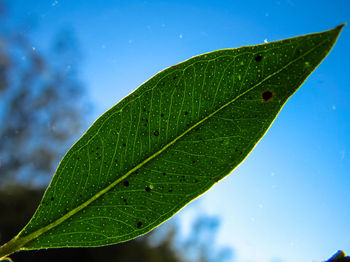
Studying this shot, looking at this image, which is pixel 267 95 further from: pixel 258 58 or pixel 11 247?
pixel 11 247

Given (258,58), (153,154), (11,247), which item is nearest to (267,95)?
(258,58)

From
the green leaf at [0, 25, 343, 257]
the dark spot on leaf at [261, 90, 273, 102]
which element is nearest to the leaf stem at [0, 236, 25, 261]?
the green leaf at [0, 25, 343, 257]

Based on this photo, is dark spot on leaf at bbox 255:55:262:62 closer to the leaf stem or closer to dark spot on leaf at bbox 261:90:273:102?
dark spot on leaf at bbox 261:90:273:102

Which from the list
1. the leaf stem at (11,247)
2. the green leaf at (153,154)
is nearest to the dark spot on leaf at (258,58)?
the green leaf at (153,154)

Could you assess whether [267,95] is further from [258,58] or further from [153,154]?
[153,154]

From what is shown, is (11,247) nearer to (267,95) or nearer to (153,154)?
(153,154)

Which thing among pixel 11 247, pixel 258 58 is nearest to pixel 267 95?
pixel 258 58

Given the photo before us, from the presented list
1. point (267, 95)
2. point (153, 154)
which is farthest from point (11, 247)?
point (267, 95)

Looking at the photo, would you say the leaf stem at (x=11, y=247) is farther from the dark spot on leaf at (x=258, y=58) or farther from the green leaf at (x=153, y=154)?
the dark spot on leaf at (x=258, y=58)

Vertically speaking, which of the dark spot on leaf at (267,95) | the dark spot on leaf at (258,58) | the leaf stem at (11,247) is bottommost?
the dark spot on leaf at (267,95)
